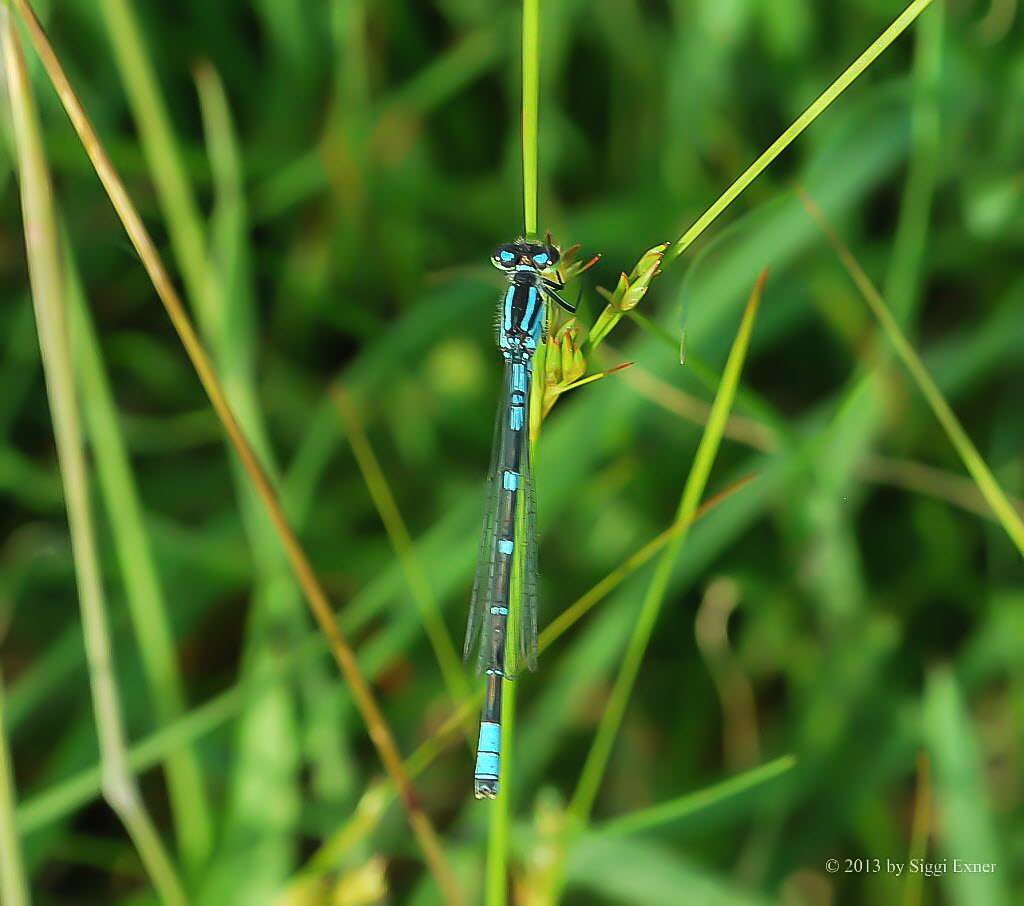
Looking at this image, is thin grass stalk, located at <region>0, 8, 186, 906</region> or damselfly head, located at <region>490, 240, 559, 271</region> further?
damselfly head, located at <region>490, 240, 559, 271</region>

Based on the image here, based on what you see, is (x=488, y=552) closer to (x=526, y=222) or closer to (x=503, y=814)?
(x=503, y=814)

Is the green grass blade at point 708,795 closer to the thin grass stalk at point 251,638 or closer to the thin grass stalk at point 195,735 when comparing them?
the thin grass stalk at point 195,735

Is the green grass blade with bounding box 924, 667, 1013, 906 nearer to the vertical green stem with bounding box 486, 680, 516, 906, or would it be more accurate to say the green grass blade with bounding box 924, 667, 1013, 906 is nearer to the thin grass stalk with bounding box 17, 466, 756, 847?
the thin grass stalk with bounding box 17, 466, 756, 847

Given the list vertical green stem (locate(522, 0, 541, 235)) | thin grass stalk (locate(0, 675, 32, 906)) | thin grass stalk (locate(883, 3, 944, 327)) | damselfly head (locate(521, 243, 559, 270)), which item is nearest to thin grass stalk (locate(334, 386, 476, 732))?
damselfly head (locate(521, 243, 559, 270))

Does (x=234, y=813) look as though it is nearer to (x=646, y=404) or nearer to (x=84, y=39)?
(x=646, y=404)

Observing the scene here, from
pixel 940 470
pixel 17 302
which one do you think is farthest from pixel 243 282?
pixel 940 470

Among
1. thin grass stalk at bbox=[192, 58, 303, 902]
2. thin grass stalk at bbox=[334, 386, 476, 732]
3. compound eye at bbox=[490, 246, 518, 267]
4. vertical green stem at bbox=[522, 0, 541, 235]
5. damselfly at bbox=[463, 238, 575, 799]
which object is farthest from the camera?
thin grass stalk at bbox=[192, 58, 303, 902]

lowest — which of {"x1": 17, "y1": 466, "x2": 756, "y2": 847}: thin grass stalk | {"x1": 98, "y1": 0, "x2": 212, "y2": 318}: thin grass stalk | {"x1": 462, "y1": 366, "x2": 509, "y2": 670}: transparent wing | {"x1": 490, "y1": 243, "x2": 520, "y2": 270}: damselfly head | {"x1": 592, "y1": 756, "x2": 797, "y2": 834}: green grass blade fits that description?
{"x1": 592, "y1": 756, "x2": 797, "y2": 834}: green grass blade

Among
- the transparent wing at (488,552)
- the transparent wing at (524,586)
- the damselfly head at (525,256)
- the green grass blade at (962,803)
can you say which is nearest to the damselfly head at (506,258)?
the damselfly head at (525,256)
